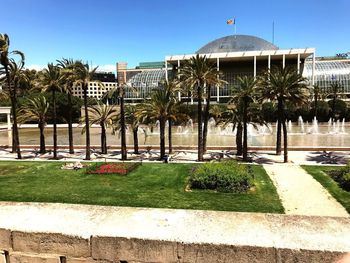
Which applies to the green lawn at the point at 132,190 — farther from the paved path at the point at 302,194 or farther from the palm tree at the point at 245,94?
the palm tree at the point at 245,94

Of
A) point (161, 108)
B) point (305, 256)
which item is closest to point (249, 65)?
point (161, 108)

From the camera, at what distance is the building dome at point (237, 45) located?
106 m

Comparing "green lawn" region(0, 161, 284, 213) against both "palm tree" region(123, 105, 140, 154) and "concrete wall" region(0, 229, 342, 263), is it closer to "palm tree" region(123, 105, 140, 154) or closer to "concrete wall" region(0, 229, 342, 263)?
"concrete wall" region(0, 229, 342, 263)

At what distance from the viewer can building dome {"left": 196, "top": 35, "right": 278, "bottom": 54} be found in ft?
346

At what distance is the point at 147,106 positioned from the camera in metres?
24.3

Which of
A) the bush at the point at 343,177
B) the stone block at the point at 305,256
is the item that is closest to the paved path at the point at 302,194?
the bush at the point at 343,177

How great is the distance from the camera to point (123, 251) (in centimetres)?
514

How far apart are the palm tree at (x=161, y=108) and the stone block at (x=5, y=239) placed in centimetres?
1812

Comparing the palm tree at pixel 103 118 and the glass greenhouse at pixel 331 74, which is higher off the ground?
the glass greenhouse at pixel 331 74

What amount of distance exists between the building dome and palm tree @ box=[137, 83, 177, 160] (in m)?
85.4

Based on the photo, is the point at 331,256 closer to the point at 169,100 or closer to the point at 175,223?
the point at 175,223

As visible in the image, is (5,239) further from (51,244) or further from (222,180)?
(222,180)

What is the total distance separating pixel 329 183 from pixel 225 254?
479 inches

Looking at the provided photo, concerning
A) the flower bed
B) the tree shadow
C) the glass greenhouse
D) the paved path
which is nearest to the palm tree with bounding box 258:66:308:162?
the tree shadow
